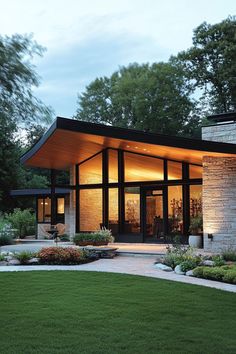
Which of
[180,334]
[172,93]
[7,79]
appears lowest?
[180,334]

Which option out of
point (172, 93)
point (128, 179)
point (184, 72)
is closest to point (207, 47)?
point (184, 72)

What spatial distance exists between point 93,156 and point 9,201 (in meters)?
14.1

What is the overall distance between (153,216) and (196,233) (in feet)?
6.25

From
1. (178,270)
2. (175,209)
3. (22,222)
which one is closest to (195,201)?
(175,209)

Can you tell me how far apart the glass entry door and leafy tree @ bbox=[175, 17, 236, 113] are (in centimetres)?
1787

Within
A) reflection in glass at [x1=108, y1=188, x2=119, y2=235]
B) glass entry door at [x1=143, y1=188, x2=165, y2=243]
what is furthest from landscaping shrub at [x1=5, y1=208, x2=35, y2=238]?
glass entry door at [x1=143, y1=188, x2=165, y2=243]

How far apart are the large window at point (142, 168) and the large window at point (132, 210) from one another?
444 millimetres

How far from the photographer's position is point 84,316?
6008 millimetres

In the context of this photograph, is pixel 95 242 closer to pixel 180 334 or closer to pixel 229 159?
pixel 229 159

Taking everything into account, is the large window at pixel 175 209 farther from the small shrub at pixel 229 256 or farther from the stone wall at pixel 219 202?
the small shrub at pixel 229 256

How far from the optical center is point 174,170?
16.0 metres

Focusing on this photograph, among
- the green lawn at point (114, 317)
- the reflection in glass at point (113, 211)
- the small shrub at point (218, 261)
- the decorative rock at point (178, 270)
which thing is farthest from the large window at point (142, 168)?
the green lawn at point (114, 317)

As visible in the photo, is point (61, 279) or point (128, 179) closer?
point (61, 279)

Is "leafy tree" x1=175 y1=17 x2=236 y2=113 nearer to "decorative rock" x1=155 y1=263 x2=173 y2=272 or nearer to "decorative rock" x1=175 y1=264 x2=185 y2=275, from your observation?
"decorative rock" x1=155 y1=263 x2=173 y2=272
